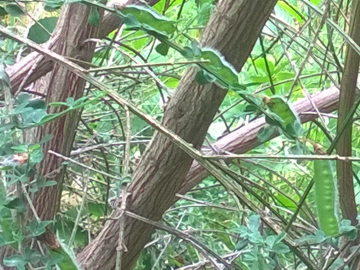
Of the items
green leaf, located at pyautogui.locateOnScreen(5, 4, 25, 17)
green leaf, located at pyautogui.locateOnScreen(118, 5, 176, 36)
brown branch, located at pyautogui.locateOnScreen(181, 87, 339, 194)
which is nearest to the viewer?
green leaf, located at pyautogui.locateOnScreen(118, 5, 176, 36)

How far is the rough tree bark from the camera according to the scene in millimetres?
473

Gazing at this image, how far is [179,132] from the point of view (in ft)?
1.67

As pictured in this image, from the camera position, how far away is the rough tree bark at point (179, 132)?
18.6 inches

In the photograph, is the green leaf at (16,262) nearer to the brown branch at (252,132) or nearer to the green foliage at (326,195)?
the green foliage at (326,195)

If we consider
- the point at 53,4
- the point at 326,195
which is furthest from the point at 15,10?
the point at 326,195

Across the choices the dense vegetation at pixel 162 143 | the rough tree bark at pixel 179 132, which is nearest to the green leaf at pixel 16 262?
the dense vegetation at pixel 162 143

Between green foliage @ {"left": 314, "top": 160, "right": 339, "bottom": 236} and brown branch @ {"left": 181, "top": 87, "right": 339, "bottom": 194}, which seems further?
brown branch @ {"left": 181, "top": 87, "right": 339, "bottom": 194}

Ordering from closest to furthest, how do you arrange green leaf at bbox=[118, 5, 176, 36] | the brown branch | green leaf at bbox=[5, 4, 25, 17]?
1. green leaf at bbox=[118, 5, 176, 36]
2. green leaf at bbox=[5, 4, 25, 17]
3. the brown branch

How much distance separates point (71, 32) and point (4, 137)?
22 cm

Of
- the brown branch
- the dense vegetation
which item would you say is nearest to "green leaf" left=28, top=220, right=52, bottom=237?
the dense vegetation

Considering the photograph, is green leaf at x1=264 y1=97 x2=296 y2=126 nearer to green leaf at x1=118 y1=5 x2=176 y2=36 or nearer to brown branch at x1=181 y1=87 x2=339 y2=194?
green leaf at x1=118 y1=5 x2=176 y2=36

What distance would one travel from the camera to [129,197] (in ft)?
1.75

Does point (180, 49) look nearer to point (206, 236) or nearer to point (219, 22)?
point (219, 22)

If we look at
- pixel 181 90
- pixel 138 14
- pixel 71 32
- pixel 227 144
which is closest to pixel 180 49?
pixel 138 14
